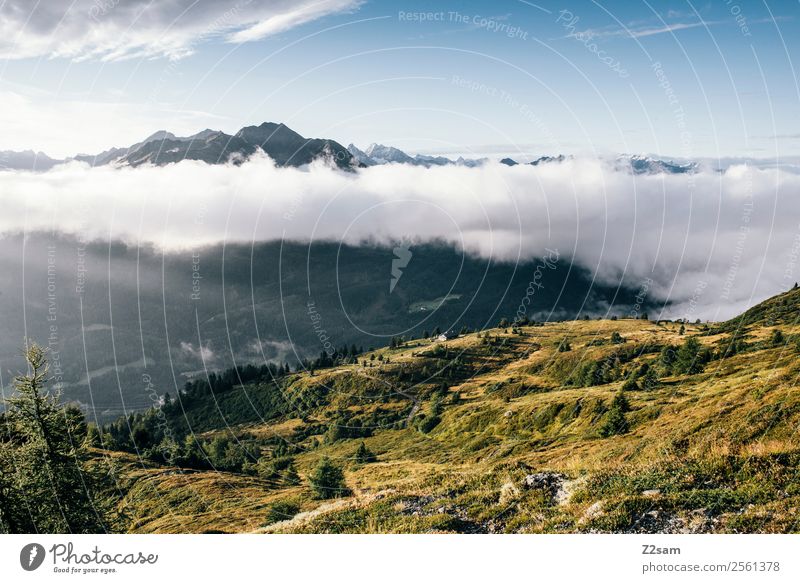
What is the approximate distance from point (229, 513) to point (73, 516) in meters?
19.9

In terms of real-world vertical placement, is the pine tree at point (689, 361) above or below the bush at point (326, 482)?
above

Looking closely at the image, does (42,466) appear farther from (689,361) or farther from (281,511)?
(689,361)

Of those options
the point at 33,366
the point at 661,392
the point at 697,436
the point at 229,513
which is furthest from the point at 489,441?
the point at 33,366

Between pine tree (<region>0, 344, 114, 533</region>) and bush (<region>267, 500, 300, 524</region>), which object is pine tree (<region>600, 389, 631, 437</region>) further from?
pine tree (<region>0, 344, 114, 533</region>)

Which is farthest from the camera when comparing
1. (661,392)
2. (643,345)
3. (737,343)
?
(643,345)

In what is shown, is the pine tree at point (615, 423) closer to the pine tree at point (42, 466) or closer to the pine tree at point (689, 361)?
the pine tree at point (689, 361)

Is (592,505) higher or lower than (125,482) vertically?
higher
